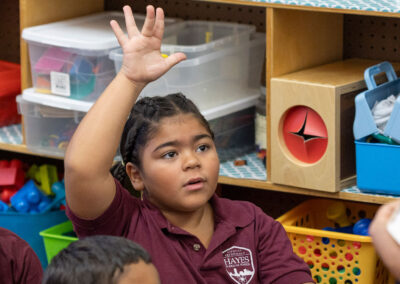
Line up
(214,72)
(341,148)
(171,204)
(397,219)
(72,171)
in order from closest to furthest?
1. (397,219)
2. (72,171)
3. (171,204)
4. (341,148)
5. (214,72)

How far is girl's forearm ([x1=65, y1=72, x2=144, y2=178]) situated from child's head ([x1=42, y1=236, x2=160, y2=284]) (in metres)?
0.23

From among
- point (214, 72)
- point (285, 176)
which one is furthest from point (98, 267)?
point (214, 72)

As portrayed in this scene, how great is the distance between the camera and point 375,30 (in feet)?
6.91

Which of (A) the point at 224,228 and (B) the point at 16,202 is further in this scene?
(B) the point at 16,202

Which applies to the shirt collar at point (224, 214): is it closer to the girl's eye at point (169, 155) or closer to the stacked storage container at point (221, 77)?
the girl's eye at point (169, 155)

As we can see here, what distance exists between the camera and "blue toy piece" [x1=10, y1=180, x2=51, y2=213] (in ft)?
7.49

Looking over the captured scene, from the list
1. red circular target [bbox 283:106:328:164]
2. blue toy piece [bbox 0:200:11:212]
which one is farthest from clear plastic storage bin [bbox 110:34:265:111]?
blue toy piece [bbox 0:200:11:212]

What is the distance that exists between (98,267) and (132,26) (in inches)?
18.4

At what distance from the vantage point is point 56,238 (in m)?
2.17

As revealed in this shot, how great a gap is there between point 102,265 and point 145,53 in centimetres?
43

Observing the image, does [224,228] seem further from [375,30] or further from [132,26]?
[375,30]

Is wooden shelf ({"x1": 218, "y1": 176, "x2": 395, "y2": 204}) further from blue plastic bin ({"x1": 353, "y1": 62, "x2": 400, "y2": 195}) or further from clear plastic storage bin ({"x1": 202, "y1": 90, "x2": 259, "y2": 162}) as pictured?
clear plastic storage bin ({"x1": 202, "y1": 90, "x2": 259, "y2": 162})

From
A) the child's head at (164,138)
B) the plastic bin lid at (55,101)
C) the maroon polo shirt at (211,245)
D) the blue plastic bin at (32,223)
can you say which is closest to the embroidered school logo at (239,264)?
the maroon polo shirt at (211,245)

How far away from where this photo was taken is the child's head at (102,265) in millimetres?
998
